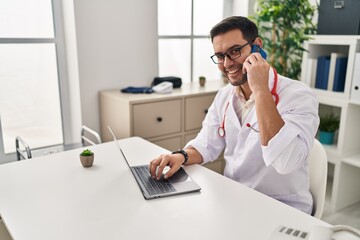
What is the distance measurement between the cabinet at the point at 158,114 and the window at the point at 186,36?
50cm

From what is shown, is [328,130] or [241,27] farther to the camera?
[328,130]

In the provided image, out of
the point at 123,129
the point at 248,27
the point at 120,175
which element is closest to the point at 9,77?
the point at 123,129

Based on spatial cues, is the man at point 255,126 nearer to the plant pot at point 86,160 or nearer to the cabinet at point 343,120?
the plant pot at point 86,160

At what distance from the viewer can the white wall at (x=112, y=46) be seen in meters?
2.63

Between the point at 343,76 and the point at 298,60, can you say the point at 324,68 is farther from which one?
the point at 298,60

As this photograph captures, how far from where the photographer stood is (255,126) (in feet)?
5.08

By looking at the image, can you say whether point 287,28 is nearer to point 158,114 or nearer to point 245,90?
point 158,114

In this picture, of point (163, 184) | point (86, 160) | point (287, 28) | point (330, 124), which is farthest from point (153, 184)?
point (287, 28)

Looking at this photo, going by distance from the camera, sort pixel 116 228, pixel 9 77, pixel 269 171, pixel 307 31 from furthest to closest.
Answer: pixel 307 31
pixel 9 77
pixel 269 171
pixel 116 228

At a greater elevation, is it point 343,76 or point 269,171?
point 343,76

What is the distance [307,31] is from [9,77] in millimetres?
2432

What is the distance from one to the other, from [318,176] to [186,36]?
221cm

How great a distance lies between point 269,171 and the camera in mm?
1538

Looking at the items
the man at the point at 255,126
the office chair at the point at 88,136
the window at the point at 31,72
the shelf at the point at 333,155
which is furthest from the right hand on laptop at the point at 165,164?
the shelf at the point at 333,155
